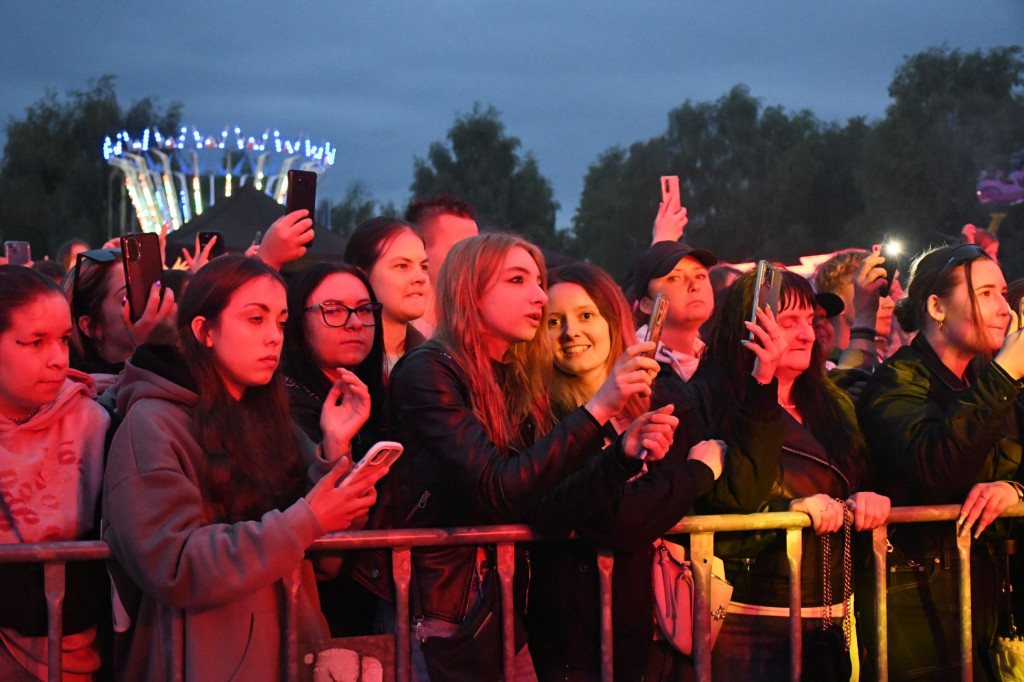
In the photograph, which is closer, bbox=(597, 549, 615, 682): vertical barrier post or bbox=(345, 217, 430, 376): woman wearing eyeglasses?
bbox=(597, 549, 615, 682): vertical barrier post

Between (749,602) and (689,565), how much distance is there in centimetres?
37

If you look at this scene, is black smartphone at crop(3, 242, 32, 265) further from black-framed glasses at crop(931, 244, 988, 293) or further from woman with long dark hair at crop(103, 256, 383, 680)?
black-framed glasses at crop(931, 244, 988, 293)

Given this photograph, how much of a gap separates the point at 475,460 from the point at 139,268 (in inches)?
61.9

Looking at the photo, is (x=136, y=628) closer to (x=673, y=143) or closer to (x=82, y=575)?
(x=82, y=575)

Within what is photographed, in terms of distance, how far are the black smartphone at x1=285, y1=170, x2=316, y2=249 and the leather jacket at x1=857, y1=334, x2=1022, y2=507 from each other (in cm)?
238

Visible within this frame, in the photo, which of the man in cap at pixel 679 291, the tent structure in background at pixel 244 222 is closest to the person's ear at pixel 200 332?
the man in cap at pixel 679 291

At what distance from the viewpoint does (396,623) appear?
11.2 feet

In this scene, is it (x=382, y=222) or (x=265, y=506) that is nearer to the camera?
(x=265, y=506)

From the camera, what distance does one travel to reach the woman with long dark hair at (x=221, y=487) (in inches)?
121

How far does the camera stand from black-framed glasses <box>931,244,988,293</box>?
4531 millimetres

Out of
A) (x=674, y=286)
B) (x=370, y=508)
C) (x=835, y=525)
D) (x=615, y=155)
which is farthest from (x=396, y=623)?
(x=615, y=155)

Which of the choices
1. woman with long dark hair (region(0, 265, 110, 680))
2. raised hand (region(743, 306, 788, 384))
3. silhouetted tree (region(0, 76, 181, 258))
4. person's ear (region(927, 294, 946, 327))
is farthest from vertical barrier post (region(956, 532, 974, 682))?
silhouetted tree (region(0, 76, 181, 258))

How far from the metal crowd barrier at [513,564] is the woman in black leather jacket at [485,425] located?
0.30 feet

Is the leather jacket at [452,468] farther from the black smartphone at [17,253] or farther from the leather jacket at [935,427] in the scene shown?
the black smartphone at [17,253]
